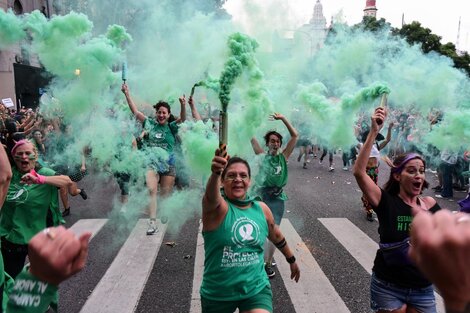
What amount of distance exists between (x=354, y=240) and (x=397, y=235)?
3.63 metres

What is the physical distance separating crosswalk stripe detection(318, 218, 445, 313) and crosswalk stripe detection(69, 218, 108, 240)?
12.8ft

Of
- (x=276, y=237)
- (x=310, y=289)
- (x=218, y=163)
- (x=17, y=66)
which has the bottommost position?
(x=310, y=289)

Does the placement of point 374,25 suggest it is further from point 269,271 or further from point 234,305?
point 234,305

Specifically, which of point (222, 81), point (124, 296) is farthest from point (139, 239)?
point (222, 81)

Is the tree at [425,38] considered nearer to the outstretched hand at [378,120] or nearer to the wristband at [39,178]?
the outstretched hand at [378,120]

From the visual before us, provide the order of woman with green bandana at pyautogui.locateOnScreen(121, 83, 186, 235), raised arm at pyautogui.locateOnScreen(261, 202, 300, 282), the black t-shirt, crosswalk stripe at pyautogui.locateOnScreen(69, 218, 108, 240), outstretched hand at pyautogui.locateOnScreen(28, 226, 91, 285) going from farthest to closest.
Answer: crosswalk stripe at pyautogui.locateOnScreen(69, 218, 108, 240) < woman with green bandana at pyautogui.locateOnScreen(121, 83, 186, 235) < raised arm at pyautogui.locateOnScreen(261, 202, 300, 282) < the black t-shirt < outstretched hand at pyautogui.locateOnScreen(28, 226, 91, 285)

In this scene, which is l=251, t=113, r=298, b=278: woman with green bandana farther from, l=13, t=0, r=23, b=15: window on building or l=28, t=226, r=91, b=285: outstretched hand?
l=13, t=0, r=23, b=15: window on building

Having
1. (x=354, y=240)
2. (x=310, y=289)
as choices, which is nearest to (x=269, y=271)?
(x=310, y=289)

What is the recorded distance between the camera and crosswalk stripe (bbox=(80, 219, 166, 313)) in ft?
13.8

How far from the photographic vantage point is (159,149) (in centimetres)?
662

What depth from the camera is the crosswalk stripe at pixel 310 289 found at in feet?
13.9

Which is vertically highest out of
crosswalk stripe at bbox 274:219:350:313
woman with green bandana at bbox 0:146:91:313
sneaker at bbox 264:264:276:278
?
woman with green bandana at bbox 0:146:91:313

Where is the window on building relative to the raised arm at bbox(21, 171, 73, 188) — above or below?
above

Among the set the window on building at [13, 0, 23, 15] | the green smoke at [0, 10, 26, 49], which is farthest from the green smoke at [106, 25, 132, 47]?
the window on building at [13, 0, 23, 15]
